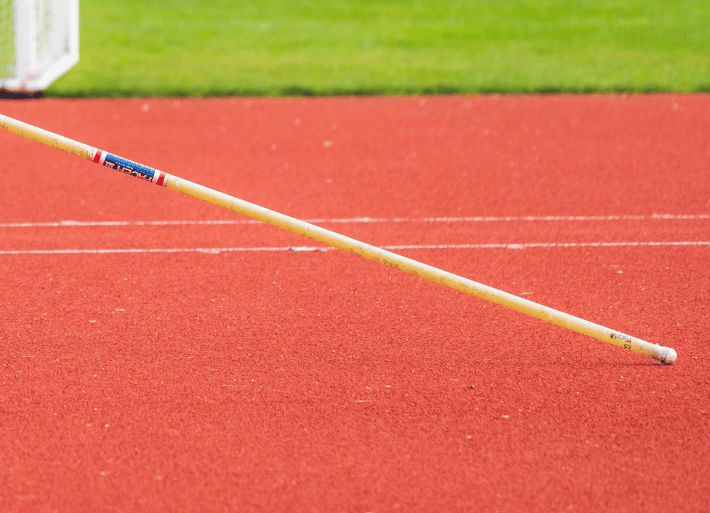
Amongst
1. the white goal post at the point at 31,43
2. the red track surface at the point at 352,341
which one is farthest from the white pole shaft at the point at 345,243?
the white goal post at the point at 31,43

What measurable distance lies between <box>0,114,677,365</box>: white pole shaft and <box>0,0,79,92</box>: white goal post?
22.1ft

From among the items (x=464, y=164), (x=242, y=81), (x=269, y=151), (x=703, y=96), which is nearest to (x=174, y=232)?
(x=269, y=151)

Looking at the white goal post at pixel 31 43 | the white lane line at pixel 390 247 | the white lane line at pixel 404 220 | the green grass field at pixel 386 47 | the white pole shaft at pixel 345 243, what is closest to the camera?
the white pole shaft at pixel 345 243

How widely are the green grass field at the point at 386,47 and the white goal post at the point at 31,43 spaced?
0.98 feet

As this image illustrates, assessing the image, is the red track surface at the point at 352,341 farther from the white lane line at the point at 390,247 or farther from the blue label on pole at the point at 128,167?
the blue label on pole at the point at 128,167

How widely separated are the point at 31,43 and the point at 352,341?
746 cm

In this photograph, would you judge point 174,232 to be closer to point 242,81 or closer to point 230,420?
point 230,420

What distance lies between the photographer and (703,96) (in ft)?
34.9

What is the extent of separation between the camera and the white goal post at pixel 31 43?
1004cm

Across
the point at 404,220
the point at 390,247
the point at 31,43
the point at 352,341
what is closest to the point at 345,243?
the point at 352,341

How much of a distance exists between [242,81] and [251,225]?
554 centimetres

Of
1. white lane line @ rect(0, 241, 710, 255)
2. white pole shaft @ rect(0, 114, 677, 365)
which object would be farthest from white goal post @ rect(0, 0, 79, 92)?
white pole shaft @ rect(0, 114, 677, 365)

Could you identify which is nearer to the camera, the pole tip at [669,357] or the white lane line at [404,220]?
the pole tip at [669,357]

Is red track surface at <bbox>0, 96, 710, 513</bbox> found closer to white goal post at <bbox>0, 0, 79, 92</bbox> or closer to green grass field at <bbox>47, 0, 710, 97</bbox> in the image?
white goal post at <bbox>0, 0, 79, 92</bbox>
